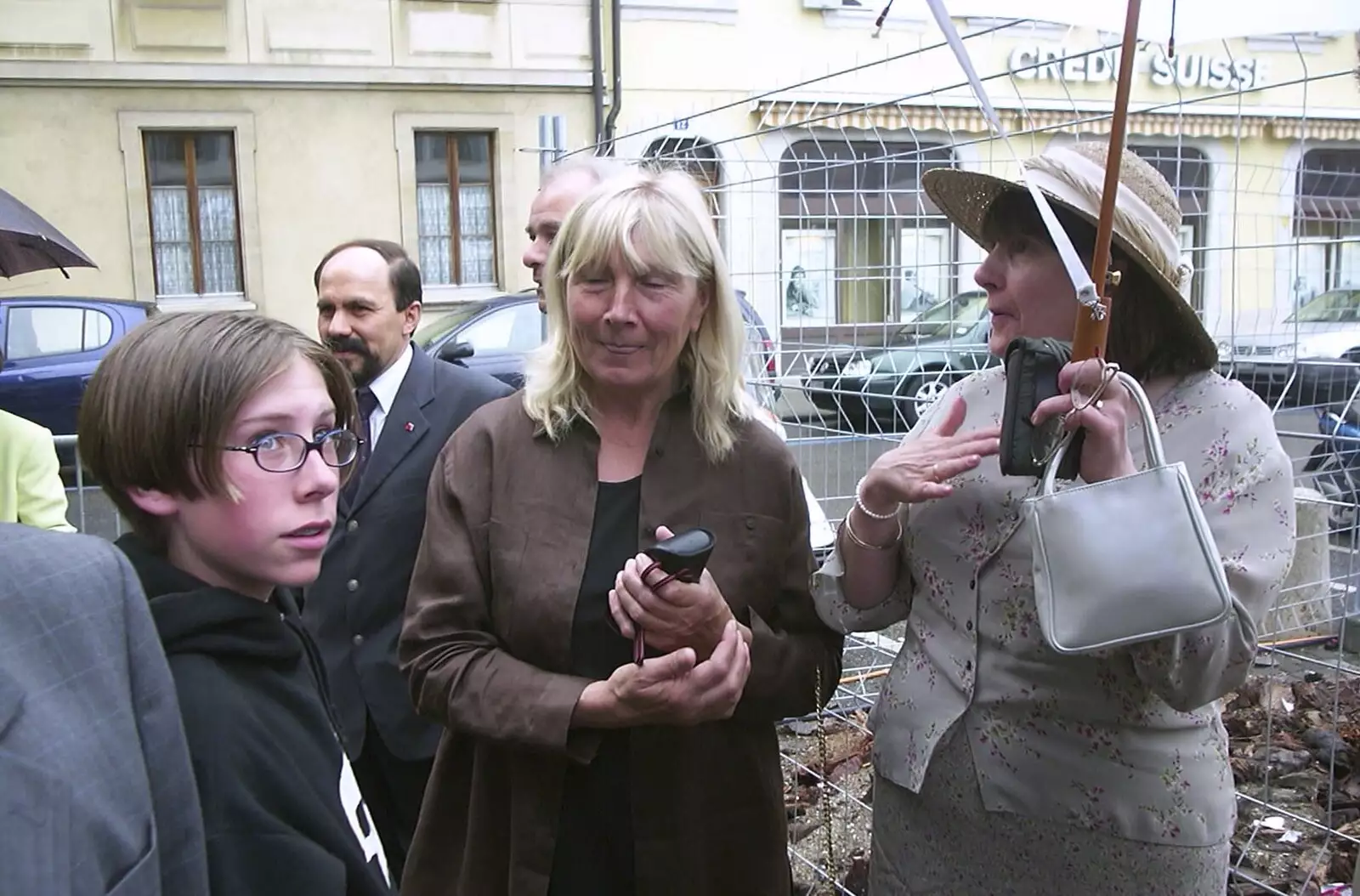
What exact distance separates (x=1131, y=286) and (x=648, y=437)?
74 cm

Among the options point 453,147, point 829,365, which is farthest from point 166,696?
point 453,147

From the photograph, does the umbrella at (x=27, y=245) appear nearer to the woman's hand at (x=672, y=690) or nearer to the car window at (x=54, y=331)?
the woman's hand at (x=672, y=690)

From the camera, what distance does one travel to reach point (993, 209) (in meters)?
1.57

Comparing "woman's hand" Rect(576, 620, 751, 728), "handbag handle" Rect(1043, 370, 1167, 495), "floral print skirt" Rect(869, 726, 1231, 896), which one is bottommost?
"floral print skirt" Rect(869, 726, 1231, 896)

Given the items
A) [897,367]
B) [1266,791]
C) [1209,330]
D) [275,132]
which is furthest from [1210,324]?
[275,132]

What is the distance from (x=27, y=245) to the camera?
348 cm

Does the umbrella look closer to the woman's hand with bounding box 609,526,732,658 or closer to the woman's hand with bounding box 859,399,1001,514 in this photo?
the woman's hand with bounding box 609,526,732,658

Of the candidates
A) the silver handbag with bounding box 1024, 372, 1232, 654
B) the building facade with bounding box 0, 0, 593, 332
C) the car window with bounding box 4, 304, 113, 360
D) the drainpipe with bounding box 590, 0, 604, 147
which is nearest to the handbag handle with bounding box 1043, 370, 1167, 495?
the silver handbag with bounding box 1024, 372, 1232, 654

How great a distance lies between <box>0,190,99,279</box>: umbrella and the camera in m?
3.31

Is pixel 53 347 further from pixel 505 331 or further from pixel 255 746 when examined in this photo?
pixel 255 746

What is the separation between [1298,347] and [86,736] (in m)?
2.69

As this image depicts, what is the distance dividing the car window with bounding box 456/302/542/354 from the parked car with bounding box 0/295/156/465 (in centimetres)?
255

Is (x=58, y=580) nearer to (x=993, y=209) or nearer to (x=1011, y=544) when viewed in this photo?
→ (x=1011, y=544)

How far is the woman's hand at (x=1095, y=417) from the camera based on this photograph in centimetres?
121
